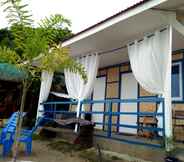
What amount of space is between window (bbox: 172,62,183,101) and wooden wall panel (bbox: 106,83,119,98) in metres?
2.60

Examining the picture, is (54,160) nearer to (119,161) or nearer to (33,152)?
(33,152)

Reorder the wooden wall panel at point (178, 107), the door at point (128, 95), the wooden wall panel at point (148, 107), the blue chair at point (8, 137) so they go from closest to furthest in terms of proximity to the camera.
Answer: the blue chair at point (8, 137)
the wooden wall panel at point (178, 107)
the wooden wall panel at point (148, 107)
the door at point (128, 95)

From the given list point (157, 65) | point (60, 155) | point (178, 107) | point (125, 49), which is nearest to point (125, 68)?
point (125, 49)

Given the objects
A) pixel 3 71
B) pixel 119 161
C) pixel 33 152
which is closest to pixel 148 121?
pixel 119 161

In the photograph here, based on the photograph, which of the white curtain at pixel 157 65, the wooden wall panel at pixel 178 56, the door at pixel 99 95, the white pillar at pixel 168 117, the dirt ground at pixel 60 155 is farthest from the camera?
the door at pixel 99 95

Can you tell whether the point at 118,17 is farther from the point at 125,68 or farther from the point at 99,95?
the point at 99,95

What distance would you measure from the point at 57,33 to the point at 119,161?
3.03 m

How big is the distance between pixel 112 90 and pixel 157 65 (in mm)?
4601

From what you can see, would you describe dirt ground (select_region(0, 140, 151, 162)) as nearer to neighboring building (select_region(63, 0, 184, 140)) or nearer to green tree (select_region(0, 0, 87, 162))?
green tree (select_region(0, 0, 87, 162))

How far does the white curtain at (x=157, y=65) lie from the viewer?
212 inches

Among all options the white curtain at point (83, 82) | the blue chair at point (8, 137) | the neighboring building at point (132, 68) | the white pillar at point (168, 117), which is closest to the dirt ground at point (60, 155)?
the blue chair at point (8, 137)

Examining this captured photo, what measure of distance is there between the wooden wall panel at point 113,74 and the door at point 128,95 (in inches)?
13.3

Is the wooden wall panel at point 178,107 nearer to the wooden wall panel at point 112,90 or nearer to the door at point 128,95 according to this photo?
the door at point 128,95

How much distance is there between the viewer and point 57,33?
5.01 meters
